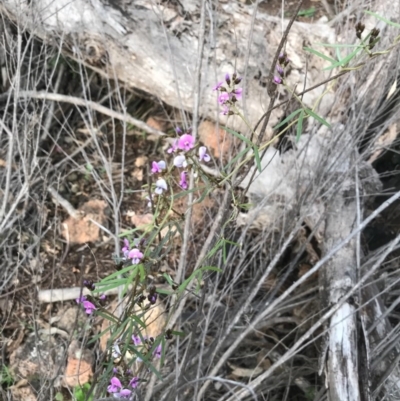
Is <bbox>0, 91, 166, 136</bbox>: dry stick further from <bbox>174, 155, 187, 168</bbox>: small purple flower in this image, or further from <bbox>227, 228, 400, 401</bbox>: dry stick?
<bbox>174, 155, 187, 168</bbox>: small purple flower

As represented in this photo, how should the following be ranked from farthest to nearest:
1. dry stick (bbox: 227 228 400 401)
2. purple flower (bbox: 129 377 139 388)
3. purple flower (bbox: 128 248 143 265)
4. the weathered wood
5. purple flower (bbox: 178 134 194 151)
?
1. the weathered wood
2. dry stick (bbox: 227 228 400 401)
3. purple flower (bbox: 129 377 139 388)
4. purple flower (bbox: 178 134 194 151)
5. purple flower (bbox: 128 248 143 265)

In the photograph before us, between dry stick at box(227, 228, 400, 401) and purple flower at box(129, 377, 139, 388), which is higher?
dry stick at box(227, 228, 400, 401)

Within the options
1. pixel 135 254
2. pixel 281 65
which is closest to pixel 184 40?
pixel 281 65

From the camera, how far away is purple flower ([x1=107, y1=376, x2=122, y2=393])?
1320 millimetres

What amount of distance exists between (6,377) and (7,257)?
56cm

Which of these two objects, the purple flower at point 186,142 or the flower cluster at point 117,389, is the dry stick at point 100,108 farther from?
the flower cluster at point 117,389

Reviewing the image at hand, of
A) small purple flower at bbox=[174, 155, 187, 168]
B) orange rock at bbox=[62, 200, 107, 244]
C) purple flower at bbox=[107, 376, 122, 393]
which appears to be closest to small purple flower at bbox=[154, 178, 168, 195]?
small purple flower at bbox=[174, 155, 187, 168]

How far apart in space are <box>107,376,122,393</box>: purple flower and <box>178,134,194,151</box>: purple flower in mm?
607

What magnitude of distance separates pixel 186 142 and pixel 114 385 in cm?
64

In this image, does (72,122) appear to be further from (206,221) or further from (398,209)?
(398,209)

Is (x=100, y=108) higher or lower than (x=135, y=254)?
lower

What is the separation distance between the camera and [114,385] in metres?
1.33

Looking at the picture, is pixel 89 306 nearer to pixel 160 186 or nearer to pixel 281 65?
pixel 160 186

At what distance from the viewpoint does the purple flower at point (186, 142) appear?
4.15 feet
